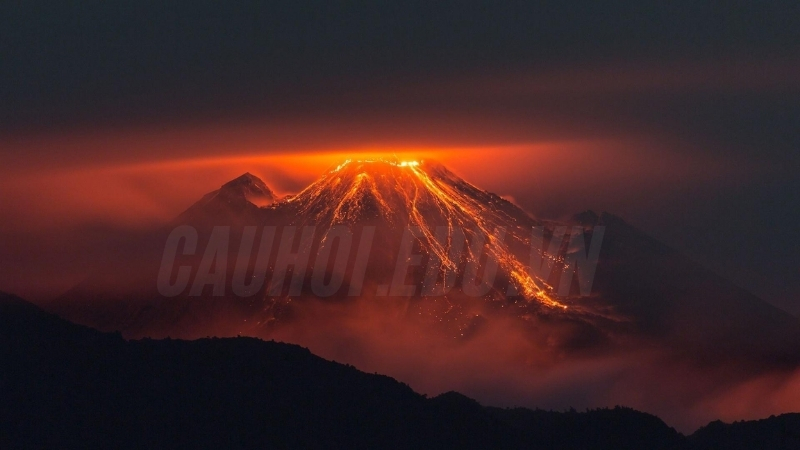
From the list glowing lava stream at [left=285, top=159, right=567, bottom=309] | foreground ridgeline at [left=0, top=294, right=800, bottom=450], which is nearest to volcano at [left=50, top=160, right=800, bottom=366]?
glowing lava stream at [left=285, top=159, right=567, bottom=309]

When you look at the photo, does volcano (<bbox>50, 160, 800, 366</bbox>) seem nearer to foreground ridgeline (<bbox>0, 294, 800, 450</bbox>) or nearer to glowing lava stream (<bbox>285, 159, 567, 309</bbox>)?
glowing lava stream (<bbox>285, 159, 567, 309</bbox>)

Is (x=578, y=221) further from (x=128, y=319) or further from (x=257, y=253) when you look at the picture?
(x=128, y=319)

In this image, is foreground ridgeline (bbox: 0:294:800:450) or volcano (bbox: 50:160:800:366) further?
volcano (bbox: 50:160:800:366)

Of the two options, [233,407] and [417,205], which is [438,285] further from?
[233,407]

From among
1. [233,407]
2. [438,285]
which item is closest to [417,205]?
[438,285]

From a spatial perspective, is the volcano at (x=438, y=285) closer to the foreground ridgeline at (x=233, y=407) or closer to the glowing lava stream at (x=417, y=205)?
the glowing lava stream at (x=417, y=205)

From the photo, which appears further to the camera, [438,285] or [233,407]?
[438,285]
